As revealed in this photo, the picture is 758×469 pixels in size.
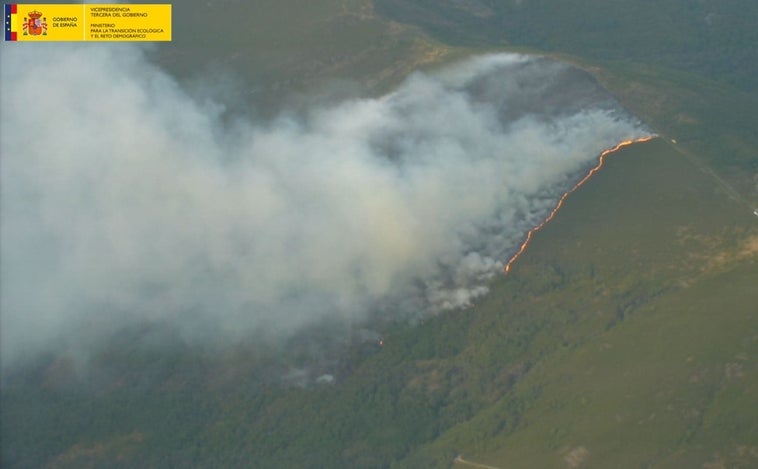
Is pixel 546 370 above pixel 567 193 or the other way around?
the other way around

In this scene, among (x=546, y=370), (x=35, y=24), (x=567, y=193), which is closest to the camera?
(x=546, y=370)

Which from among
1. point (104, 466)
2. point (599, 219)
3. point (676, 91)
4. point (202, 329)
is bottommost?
point (104, 466)

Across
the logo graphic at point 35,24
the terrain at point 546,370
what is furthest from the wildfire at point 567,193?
the logo graphic at point 35,24

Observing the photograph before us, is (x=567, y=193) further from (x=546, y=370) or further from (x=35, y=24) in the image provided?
(x=35, y=24)

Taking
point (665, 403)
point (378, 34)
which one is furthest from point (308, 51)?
point (665, 403)

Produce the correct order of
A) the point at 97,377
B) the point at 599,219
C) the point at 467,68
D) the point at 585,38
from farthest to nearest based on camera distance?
the point at 585,38, the point at 467,68, the point at 599,219, the point at 97,377

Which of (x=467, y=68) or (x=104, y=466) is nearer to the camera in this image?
(x=104, y=466)

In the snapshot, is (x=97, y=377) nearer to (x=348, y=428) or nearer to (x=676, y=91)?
(x=348, y=428)

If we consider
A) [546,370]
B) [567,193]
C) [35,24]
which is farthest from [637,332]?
[35,24]
